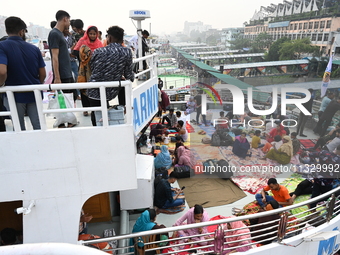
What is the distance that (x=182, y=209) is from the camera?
5344 mm

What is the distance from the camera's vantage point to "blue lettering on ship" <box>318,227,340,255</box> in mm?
4172

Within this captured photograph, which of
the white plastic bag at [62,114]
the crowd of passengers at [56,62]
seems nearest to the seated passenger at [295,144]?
the crowd of passengers at [56,62]

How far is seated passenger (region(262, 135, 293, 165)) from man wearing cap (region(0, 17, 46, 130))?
661 centimetres

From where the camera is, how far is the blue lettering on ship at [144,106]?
13.7ft

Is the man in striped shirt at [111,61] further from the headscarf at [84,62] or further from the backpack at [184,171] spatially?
the backpack at [184,171]

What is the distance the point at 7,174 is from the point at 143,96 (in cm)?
267

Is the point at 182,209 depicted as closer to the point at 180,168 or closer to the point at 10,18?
the point at 180,168

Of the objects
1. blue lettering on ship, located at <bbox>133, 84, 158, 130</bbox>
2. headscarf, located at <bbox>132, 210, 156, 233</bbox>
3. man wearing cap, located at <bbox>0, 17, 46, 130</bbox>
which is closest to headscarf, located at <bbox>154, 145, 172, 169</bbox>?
blue lettering on ship, located at <bbox>133, 84, 158, 130</bbox>

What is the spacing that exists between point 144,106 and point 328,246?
170 inches

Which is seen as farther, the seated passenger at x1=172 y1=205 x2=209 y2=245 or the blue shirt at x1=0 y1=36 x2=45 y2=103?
the seated passenger at x1=172 y1=205 x2=209 y2=245

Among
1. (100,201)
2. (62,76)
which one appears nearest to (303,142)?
(100,201)

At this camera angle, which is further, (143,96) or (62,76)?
(143,96)

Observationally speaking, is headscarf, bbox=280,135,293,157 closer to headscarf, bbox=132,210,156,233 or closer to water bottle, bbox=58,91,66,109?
headscarf, bbox=132,210,156,233

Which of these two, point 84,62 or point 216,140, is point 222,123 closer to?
point 216,140
